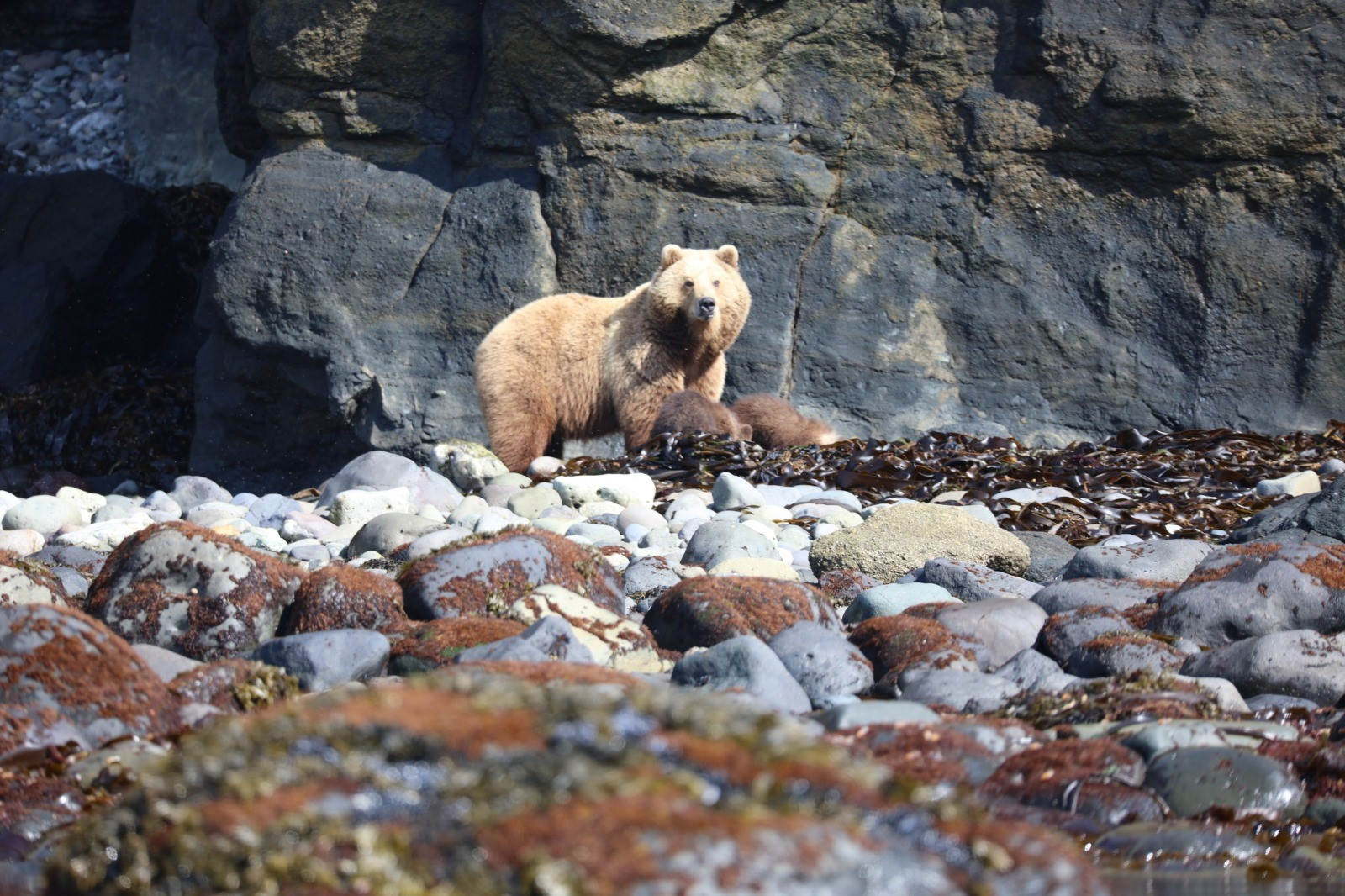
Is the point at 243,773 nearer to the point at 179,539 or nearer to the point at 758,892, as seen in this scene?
the point at 758,892

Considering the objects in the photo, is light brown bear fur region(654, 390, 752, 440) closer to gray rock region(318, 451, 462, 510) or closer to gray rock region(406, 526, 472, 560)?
gray rock region(318, 451, 462, 510)

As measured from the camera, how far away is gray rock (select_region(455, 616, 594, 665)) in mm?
3977

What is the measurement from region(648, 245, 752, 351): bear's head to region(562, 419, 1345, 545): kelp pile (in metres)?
1.27

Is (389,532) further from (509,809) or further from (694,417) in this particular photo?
(509,809)

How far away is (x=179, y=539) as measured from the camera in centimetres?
510

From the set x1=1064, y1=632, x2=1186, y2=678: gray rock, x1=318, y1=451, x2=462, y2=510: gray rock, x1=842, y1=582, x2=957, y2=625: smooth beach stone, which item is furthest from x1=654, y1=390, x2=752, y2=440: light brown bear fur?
x1=1064, y1=632, x2=1186, y2=678: gray rock

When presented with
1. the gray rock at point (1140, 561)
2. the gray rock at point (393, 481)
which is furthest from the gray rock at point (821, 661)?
the gray rock at point (393, 481)

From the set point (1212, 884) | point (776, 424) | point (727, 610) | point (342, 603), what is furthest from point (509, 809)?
point (776, 424)

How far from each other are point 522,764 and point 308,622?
11.0 feet

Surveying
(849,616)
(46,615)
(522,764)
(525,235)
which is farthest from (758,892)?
(525,235)

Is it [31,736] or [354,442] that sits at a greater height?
[31,736]

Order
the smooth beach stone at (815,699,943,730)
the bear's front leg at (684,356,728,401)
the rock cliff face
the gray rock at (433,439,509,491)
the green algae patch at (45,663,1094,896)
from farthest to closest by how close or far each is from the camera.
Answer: the rock cliff face, the bear's front leg at (684,356,728,401), the gray rock at (433,439,509,491), the smooth beach stone at (815,699,943,730), the green algae patch at (45,663,1094,896)

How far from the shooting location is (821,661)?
4.39 m

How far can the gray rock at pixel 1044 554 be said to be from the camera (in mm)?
6820
